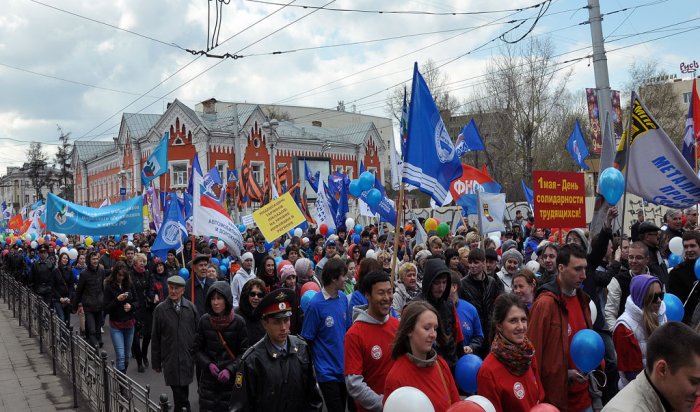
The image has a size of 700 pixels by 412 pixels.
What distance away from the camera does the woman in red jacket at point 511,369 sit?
412 centimetres

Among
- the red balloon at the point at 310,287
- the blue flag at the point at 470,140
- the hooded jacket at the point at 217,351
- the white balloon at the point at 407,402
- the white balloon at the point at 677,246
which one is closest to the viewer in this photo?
the white balloon at the point at 407,402

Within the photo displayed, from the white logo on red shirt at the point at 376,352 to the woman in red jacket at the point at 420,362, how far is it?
27.5 inches

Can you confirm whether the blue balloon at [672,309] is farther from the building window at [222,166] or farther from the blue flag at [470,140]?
the building window at [222,166]

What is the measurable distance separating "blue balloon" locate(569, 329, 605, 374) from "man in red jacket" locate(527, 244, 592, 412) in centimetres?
6

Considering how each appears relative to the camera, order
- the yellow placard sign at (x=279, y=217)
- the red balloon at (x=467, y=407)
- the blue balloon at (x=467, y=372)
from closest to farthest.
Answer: the red balloon at (x=467, y=407)
the blue balloon at (x=467, y=372)
the yellow placard sign at (x=279, y=217)

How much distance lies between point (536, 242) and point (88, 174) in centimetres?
6131

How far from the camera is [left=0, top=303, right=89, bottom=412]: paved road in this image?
9.30m

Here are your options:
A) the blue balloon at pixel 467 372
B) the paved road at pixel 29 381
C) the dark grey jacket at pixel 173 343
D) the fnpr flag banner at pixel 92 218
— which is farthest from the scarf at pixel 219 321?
the fnpr flag banner at pixel 92 218

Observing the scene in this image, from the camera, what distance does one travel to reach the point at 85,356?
8.80 metres

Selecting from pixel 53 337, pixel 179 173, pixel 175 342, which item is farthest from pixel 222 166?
pixel 175 342

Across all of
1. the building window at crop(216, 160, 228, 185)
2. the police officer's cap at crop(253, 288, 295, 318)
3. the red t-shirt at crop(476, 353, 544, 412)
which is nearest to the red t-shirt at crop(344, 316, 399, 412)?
the police officer's cap at crop(253, 288, 295, 318)

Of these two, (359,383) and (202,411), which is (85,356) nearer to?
(202,411)

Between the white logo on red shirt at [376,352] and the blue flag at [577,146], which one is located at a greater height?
the blue flag at [577,146]

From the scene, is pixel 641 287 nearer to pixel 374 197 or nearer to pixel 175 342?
pixel 175 342
